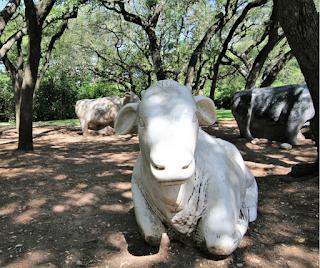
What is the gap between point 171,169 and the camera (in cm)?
160

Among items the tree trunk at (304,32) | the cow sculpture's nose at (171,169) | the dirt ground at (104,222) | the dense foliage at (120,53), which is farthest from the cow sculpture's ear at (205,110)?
the dense foliage at (120,53)

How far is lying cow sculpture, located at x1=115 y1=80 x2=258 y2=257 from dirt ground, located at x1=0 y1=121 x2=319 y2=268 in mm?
229

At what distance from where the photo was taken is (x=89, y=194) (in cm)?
394

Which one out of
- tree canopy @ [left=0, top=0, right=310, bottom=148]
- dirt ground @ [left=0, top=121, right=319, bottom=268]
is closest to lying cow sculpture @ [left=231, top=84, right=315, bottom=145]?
tree canopy @ [left=0, top=0, right=310, bottom=148]

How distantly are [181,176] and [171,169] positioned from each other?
8 centimetres

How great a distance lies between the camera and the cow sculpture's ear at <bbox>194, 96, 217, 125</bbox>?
2.27 meters

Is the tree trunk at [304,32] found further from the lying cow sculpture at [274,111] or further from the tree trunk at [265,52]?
the tree trunk at [265,52]

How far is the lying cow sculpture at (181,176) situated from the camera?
1724 mm

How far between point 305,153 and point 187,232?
5.55m

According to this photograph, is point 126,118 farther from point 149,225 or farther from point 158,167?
point 149,225

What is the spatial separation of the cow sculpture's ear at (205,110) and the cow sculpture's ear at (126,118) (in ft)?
1.86

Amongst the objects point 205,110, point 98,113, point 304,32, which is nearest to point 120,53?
point 98,113

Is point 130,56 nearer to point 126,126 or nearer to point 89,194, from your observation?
point 89,194

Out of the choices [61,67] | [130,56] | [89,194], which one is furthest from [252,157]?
[61,67]
